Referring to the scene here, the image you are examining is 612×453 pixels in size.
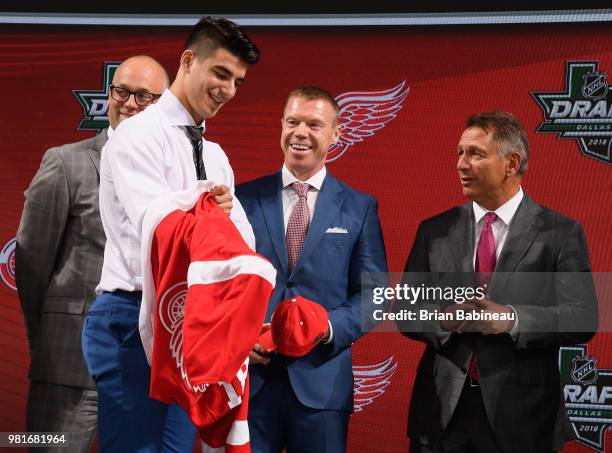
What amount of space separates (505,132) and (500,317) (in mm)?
698

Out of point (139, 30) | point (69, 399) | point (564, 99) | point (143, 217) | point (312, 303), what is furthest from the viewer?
point (139, 30)

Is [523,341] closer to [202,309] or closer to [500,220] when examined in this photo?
[500,220]

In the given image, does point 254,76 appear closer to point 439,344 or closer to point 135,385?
point 439,344

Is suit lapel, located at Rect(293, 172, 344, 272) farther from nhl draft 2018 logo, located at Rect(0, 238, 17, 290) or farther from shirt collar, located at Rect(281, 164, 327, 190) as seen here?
nhl draft 2018 logo, located at Rect(0, 238, 17, 290)

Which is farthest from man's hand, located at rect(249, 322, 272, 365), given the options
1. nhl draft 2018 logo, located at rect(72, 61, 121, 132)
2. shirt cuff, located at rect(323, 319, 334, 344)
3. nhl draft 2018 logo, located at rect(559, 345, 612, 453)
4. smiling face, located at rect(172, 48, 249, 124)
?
nhl draft 2018 logo, located at rect(72, 61, 121, 132)

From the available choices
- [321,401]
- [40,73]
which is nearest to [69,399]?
[321,401]

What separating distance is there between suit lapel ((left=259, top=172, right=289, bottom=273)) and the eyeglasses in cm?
59

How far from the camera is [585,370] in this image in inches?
141

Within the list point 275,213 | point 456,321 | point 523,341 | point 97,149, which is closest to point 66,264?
point 97,149

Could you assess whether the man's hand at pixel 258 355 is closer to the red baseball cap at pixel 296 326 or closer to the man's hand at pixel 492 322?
the red baseball cap at pixel 296 326

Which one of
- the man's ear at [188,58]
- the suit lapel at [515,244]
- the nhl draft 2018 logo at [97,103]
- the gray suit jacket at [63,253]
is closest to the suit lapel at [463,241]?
the suit lapel at [515,244]

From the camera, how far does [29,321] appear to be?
344 centimetres

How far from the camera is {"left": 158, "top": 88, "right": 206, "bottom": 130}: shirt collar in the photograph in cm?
243

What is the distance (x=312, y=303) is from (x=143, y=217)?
87 cm
